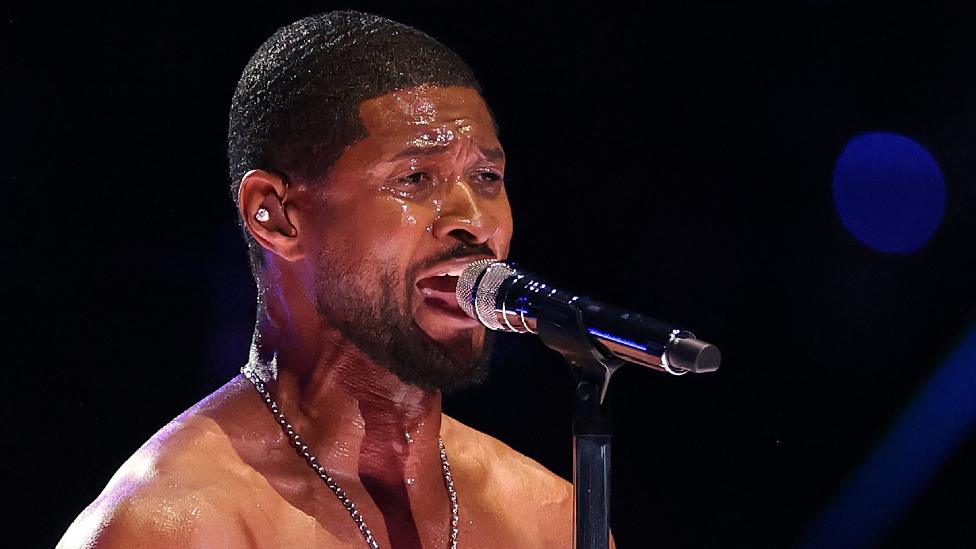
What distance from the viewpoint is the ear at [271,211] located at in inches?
96.4

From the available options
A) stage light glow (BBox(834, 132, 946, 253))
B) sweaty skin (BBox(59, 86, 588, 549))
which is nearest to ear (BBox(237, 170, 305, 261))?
sweaty skin (BBox(59, 86, 588, 549))

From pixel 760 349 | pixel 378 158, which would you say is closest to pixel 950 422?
pixel 760 349

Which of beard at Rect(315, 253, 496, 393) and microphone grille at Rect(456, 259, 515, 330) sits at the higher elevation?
microphone grille at Rect(456, 259, 515, 330)

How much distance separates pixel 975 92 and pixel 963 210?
0.31m

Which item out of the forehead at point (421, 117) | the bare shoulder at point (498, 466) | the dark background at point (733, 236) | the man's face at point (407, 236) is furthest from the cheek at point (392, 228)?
the dark background at point (733, 236)

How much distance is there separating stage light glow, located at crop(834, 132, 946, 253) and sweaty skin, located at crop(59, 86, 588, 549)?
132 centimetres

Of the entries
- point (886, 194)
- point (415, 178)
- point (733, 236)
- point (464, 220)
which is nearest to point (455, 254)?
point (464, 220)

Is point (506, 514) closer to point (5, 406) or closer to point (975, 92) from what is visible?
point (5, 406)

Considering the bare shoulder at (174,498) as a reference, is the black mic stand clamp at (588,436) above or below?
above

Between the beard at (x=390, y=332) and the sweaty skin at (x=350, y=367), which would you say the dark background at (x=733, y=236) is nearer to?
the sweaty skin at (x=350, y=367)

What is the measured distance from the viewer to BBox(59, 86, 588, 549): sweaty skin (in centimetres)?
230

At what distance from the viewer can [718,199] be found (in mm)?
3498

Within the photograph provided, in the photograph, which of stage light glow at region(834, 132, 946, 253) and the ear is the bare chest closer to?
the ear

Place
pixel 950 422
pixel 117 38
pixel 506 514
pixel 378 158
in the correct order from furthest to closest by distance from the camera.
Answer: pixel 950 422
pixel 117 38
pixel 506 514
pixel 378 158
